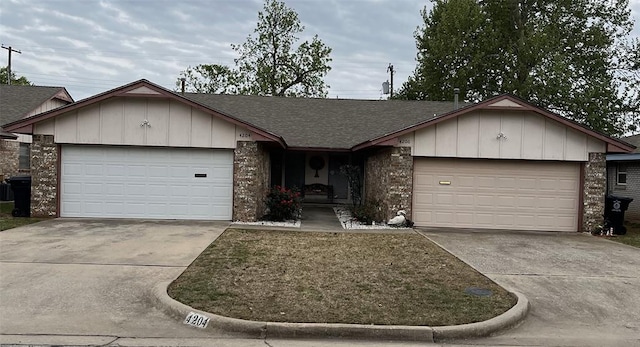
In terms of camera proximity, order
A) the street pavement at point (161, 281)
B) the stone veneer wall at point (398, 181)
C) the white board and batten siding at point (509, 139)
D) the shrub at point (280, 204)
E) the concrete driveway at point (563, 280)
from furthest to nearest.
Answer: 1. the shrub at point (280, 204)
2. the stone veneer wall at point (398, 181)
3. the white board and batten siding at point (509, 139)
4. the concrete driveway at point (563, 280)
5. the street pavement at point (161, 281)

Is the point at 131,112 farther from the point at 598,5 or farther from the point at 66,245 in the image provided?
the point at 598,5

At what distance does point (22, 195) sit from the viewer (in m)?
13.7

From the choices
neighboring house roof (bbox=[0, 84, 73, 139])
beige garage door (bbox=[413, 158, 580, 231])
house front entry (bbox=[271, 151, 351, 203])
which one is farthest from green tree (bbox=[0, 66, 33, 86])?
beige garage door (bbox=[413, 158, 580, 231])

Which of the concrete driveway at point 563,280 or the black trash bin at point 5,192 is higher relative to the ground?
the black trash bin at point 5,192

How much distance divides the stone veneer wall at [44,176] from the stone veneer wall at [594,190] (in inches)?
603

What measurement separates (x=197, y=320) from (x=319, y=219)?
9.91 metres

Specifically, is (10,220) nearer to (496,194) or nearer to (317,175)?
(317,175)

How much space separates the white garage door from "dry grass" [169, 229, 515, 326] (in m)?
3.59

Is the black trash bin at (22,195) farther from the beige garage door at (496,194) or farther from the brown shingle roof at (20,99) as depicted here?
the beige garage door at (496,194)

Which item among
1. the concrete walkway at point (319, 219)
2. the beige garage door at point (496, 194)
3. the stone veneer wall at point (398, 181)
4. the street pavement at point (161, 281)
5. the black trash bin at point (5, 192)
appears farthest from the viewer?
the black trash bin at point (5, 192)

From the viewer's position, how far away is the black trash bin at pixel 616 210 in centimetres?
1399

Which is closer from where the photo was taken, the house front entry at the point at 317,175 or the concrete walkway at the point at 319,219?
the concrete walkway at the point at 319,219

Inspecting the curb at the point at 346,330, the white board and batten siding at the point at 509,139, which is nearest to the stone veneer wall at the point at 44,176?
the curb at the point at 346,330

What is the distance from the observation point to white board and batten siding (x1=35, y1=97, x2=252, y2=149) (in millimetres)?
13367
